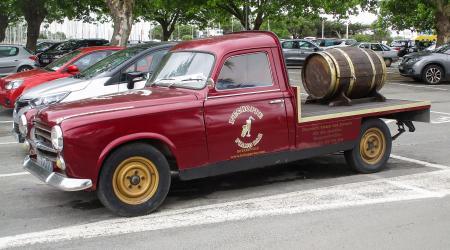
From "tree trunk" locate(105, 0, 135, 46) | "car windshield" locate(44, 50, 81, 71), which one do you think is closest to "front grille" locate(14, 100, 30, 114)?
"car windshield" locate(44, 50, 81, 71)

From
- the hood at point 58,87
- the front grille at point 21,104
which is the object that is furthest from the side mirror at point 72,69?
the front grille at point 21,104

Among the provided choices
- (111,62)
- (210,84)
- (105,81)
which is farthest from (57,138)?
(111,62)

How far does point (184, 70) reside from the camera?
638cm

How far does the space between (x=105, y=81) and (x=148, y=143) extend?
375cm

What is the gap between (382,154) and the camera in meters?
7.37

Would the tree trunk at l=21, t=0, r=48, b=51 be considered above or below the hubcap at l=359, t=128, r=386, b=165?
above

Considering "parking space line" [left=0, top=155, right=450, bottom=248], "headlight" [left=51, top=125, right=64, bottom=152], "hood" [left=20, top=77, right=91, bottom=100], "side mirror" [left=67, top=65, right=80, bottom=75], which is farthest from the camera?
"side mirror" [left=67, top=65, right=80, bottom=75]

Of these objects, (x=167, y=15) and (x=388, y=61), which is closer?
(x=388, y=61)

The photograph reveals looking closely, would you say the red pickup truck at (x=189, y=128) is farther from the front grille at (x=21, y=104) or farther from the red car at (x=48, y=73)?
the red car at (x=48, y=73)

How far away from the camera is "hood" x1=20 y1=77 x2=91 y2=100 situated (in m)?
9.15

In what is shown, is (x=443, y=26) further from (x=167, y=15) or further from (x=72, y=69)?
(x=167, y=15)

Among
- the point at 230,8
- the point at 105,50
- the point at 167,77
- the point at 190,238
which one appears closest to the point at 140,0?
the point at 230,8

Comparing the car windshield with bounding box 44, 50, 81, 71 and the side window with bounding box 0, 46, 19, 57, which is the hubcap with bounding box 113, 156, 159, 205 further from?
the side window with bounding box 0, 46, 19, 57

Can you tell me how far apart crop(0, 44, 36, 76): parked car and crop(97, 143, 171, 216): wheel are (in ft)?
49.9
